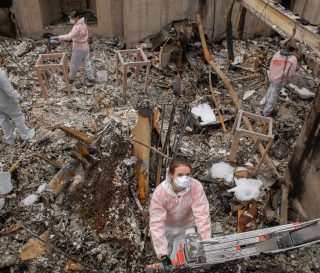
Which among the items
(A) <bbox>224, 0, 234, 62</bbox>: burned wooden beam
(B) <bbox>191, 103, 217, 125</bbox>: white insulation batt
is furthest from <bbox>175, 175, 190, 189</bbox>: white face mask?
(A) <bbox>224, 0, 234, 62</bbox>: burned wooden beam

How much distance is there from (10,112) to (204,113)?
3816 mm

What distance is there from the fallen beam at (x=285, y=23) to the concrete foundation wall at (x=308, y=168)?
1.26m

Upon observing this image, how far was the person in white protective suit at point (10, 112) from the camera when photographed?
17.3ft

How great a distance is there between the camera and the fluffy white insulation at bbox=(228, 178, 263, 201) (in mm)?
5121

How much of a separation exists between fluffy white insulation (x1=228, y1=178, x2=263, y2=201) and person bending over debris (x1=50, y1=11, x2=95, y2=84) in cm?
446

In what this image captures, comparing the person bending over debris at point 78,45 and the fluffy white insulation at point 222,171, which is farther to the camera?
the person bending over debris at point 78,45

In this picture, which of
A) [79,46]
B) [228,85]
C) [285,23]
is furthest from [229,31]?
[79,46]

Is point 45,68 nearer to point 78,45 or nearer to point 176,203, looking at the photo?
point 78,45

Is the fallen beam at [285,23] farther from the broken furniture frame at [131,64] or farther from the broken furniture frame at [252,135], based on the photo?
the broken furniture frame at [131,64]

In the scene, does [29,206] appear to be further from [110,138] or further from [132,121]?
[132,121]

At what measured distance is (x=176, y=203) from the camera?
3.40 metres

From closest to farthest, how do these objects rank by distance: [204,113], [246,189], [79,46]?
[246,189]
[204,113]
[79,46]

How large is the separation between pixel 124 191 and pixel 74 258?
1208mm

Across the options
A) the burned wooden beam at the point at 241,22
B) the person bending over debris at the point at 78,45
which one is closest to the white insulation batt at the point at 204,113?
the person bending over debris at the point at 78,45
